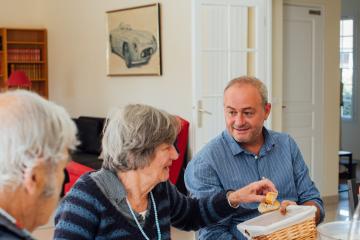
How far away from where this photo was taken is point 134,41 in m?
6.35

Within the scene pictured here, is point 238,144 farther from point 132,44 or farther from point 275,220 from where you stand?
point 132,44

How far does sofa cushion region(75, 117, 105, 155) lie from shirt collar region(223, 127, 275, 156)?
465 centimetres

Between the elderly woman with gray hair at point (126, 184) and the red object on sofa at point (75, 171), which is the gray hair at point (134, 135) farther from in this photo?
the red object on sofa at point (75, 171)

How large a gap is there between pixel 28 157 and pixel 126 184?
0.71 m

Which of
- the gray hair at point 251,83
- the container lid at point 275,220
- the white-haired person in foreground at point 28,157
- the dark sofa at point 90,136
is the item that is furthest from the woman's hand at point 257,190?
the dark sofa at point 90,136

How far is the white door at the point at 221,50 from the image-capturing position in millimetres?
5180

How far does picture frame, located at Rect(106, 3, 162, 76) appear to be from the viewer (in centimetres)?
601

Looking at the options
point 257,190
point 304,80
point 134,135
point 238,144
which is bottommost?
point 257,190

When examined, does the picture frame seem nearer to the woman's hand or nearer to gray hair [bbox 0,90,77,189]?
the woman's hand

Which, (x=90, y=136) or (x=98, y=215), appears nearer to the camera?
(x=98, y=215)

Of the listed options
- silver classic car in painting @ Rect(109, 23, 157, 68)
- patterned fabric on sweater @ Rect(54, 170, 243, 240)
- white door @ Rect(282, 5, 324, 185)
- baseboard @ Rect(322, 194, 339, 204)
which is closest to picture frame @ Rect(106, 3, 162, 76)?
silver classic car in painting @ Rect(109, 23, 157, 68)

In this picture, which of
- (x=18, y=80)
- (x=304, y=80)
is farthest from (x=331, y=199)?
(x=18, y=80)

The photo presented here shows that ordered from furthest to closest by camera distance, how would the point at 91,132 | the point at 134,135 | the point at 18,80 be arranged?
the point at 18,80
the point at 91,132
the point at 134,135

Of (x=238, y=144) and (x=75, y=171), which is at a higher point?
(x=238, y=144)
